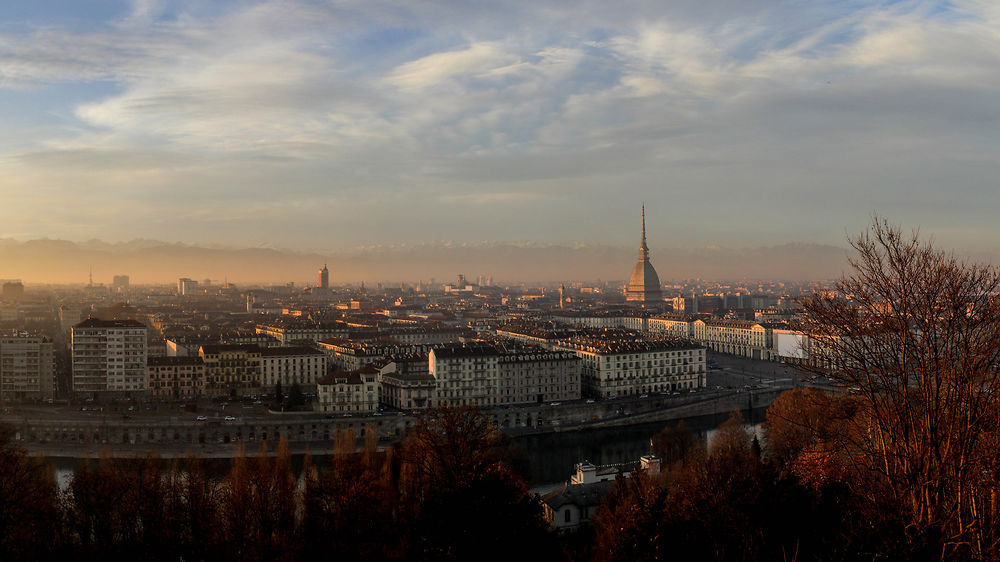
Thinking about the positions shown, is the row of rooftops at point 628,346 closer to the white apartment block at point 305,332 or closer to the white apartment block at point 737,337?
the white apartment block at point 737,337

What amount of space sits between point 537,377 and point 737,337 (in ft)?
69.9

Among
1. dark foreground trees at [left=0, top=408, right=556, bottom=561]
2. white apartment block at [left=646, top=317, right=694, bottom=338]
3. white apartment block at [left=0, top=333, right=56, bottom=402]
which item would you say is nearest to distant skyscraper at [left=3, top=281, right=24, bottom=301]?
white apartment block at [left=0, top=333, right=56, bottom=402]

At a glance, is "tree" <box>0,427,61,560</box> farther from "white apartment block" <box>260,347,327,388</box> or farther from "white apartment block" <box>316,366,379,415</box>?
"white apartment block" <box>260,347,327,388</box>

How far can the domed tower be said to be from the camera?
293 ft

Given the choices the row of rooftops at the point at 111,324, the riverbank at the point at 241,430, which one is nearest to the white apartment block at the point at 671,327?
the riverbank at the point at 241,430

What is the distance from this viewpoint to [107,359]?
27.0 meters

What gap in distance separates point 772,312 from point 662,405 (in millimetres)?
27059

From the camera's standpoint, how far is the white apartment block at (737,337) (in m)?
42.2

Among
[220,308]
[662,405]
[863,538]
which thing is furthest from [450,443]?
[220,308]

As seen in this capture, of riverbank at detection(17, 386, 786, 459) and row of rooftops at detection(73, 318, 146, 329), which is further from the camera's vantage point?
row of rooftops at detection(73, 318, 146, 329)

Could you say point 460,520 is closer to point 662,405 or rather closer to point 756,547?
point 756,547

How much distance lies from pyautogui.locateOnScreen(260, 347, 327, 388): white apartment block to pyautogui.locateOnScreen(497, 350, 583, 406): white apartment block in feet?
22.3

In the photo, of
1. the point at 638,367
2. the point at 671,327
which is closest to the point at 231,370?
the point at 638,367

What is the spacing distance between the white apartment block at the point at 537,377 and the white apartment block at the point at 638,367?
1.06m
